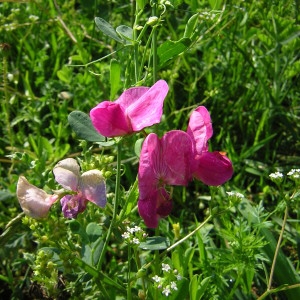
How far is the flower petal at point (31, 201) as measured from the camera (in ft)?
3.86

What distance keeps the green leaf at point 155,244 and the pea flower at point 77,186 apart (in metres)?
0.18

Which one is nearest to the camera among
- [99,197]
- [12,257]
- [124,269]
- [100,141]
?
[99,197]

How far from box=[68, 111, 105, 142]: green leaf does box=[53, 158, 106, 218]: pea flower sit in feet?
0.29

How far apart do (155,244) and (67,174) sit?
26 centimetres

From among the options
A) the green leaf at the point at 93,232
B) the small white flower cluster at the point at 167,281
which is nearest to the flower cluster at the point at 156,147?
the small white flower cluster at the point at 167,281

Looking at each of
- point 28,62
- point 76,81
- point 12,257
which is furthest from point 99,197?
point 28,62

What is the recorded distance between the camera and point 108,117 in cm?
112

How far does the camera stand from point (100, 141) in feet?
4.22

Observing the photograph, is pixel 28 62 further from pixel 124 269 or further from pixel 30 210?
pixel 30 210

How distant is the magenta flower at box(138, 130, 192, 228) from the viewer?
3.77 ft

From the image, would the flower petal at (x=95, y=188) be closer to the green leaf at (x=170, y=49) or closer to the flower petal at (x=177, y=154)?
the flower petal at (x=177, y=154)

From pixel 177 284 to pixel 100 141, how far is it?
0.36m

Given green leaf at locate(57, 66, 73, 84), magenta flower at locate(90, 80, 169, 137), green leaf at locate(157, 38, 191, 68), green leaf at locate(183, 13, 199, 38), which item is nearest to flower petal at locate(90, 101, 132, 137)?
magenta flower at locate(90, 80, 169, 137)

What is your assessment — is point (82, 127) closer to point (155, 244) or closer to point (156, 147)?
point (156, 147)
